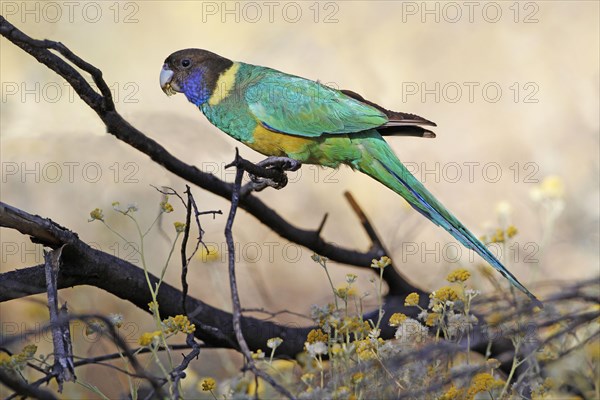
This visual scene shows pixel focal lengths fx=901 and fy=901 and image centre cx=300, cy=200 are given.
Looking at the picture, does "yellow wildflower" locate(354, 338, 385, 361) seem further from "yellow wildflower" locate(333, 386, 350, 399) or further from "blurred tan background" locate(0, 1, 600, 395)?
"blurred tan background" locate(0, 1, 600, 395)

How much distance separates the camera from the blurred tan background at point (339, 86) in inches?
205

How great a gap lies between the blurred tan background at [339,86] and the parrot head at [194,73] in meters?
0.75

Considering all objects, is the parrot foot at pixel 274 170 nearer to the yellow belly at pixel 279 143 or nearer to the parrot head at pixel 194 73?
the yellow belly at pixel 279 143

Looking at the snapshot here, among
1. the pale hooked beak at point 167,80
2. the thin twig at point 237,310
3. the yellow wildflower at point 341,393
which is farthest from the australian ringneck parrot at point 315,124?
the yellow wildflower at point 341,393

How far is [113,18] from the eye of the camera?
604cm

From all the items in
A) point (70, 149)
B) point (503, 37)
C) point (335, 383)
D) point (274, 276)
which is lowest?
point (274, 276)

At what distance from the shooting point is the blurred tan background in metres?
5.20

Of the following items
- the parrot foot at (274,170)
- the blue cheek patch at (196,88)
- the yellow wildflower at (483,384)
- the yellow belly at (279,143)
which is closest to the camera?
the yellow wildflower at (483,384)

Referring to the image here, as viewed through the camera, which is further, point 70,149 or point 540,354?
point 70,149

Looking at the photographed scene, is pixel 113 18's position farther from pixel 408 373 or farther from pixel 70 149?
pixel 408 373

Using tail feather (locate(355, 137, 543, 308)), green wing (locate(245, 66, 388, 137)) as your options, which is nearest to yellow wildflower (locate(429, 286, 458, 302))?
tail feather (locate(355, 137, 543, 308))

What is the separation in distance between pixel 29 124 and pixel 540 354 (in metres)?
3.95

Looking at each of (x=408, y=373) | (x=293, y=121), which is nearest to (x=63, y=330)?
(x=408, y=373)

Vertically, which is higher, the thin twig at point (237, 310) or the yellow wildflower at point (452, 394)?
the thin twig at point (237, 310)
